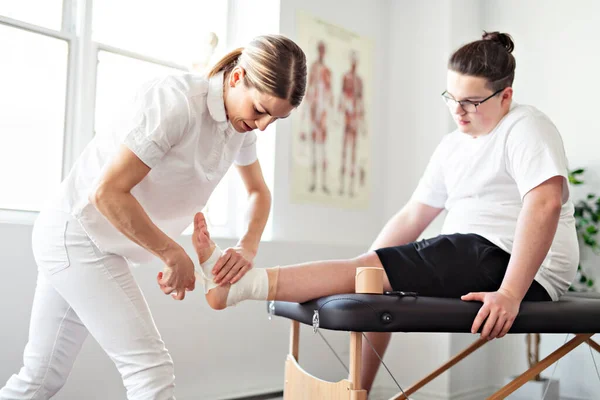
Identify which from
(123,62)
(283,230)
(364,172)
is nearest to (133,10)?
(123,62)

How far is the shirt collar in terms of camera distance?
1.42 metres

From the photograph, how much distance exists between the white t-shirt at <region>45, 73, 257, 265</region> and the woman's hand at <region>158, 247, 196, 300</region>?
0.15 metres

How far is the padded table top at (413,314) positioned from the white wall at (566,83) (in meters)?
1.43

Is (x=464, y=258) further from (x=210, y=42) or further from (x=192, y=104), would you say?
(x=210, y=42)

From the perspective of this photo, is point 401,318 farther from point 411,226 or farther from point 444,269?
point 411,226

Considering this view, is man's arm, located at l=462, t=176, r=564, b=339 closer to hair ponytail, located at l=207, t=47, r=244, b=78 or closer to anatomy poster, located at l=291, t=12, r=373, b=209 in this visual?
hair ponytail, located at l=207, t=47, r=244, b=78

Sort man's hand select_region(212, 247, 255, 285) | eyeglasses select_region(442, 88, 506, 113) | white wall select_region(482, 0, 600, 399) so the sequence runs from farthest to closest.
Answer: white wall select_region(482, 0, 600, 399) < eyeglasses select_region(442, 88, 506, 113) < man's hand select_region(212, 247, 255, 285)

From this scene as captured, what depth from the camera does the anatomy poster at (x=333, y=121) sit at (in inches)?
123

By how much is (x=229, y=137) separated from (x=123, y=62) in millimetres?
1350

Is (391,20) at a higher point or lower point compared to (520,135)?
higher

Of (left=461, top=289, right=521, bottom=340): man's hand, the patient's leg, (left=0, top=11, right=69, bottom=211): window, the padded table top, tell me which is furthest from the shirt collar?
(left=0, top=11, right=69, bottom=211): window

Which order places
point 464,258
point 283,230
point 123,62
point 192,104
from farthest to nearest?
point 283,230 < point 123,62 < point 464,258 < point 192,104

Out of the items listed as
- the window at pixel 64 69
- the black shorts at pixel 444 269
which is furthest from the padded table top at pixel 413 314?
the window at pixel 64 69

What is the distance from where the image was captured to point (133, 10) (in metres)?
2.72
